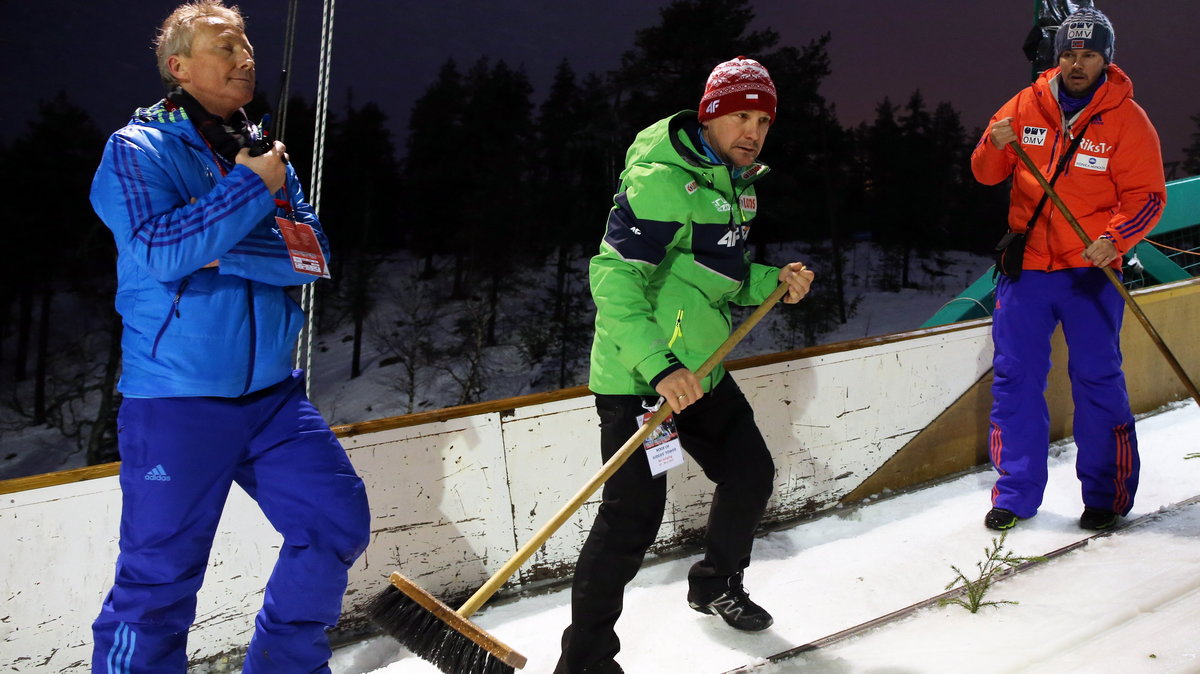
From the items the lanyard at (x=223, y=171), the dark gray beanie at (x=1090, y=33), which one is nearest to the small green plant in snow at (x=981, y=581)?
the dark gray beanie at (x=1090, y=33)

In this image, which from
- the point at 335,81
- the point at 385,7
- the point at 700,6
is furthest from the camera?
the point at 385,7

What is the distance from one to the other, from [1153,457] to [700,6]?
16628 mm

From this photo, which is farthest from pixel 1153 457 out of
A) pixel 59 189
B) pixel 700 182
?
pixel 59 189

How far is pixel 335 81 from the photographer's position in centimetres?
2564

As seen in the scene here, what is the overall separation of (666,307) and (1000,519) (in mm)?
2014

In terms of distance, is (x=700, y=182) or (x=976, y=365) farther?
(x=976, y=365)

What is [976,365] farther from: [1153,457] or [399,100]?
[399,100]

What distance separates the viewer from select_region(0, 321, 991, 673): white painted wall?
2287mm

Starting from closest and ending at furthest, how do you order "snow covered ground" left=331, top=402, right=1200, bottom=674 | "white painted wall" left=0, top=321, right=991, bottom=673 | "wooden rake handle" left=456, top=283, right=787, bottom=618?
"wooden rake handle" left=456, top=283, right=787, bottom=618, "white painted wall" left=0, top=321, right=991, bottom=673, "snow covered ground" left=331, top=402, right=1200, bottom=674

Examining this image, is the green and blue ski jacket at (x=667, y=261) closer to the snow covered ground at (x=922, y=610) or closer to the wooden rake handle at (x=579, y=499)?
the wooden rake handle at (x=579, y=499)

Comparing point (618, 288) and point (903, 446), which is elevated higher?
point (618, 288)

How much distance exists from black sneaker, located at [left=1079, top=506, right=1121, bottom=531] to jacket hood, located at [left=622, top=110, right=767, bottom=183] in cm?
233

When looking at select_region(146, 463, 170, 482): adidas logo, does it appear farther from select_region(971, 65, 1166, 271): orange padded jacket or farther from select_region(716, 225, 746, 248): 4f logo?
select_region(971, 65, 1166, 271): orange padded jacket

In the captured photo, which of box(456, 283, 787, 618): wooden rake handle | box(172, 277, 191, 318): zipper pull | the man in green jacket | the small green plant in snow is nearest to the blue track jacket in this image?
box(172, 277, 191, 318): zipper pull
